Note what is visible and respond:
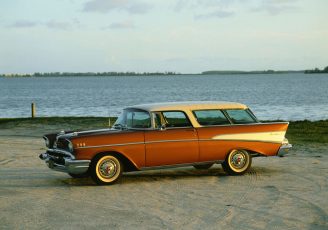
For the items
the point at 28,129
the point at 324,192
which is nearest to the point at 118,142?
the point at 324,192

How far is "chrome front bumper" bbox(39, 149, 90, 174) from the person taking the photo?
11.0m

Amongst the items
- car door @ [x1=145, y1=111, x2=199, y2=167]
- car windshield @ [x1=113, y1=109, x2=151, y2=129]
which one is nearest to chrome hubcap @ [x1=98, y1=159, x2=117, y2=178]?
car door @ [x1=145, y1=111, x2=199, y2=167]

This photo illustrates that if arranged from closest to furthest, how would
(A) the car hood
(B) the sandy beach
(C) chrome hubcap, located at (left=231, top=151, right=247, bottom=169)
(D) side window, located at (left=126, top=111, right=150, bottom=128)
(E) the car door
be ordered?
(B) the sandy beach
(A) the car hood
(E) the car door
(D) side window, located at (left=126, top=111, right=150, bottom=128)
(C) chrome hubcap, located at (left=231, top=151, right=247, bottom=169)

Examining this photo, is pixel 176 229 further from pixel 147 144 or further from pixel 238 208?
pixel 147 144

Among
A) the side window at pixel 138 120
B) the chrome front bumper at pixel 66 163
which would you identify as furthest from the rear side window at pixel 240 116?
the chrome front bumper at pixel 66 163

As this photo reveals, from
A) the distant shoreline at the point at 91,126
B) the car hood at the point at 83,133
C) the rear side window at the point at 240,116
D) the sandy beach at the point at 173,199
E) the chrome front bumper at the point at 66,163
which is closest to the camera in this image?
the sandy beach at the point at 173,199

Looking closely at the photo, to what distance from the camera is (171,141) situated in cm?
1158

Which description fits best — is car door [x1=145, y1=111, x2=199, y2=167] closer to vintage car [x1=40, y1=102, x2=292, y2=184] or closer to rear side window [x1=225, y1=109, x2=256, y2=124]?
vintage car [x1=40, y1=102, x2=292, y2=184]

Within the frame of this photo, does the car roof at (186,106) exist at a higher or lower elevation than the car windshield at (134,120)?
higher

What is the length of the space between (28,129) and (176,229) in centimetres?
1907

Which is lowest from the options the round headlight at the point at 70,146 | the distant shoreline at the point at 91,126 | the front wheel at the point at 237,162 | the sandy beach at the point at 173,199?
the distant shoreline at the point at 91,126

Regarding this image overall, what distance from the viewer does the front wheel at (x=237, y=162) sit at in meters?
12.1

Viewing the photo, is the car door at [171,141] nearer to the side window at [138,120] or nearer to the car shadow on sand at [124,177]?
the side window at [138,120]

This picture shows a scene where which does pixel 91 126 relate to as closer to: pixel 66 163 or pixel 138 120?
pixel 138 120
